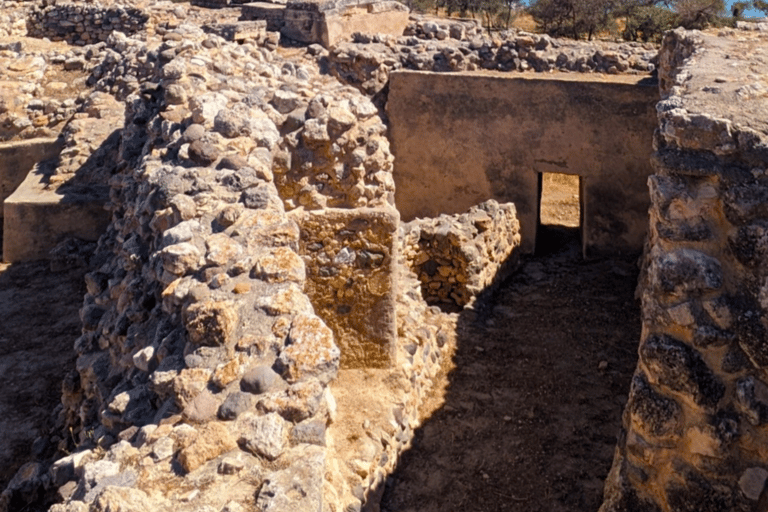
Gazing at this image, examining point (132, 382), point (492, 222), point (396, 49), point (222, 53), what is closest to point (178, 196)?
point (132, 382)

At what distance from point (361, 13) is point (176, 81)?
20.5ft

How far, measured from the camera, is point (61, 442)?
5.21m

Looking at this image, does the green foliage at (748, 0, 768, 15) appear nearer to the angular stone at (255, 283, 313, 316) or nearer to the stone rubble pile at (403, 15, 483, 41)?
the stone rubble pile at (403, 15, 483, 41)

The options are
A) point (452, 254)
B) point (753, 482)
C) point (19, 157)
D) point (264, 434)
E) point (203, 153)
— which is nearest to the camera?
point (264, 434)

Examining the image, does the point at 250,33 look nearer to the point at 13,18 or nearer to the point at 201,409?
the point at 13,18

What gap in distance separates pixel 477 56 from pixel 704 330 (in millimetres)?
8552

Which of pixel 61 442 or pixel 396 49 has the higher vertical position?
pixel 396 49

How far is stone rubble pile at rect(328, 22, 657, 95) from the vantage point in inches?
442

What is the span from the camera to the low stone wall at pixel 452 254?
8930 millimetres

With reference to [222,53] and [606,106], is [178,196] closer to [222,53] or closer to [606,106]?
[222,53]

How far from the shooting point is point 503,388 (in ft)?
24.5

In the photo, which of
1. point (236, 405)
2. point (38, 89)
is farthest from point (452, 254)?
point (38, 89)

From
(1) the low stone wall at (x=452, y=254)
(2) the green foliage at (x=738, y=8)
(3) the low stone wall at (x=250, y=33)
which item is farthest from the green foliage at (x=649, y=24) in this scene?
(1) the low stone wall at (x=452, y=254)

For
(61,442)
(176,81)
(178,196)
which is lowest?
(61,442)
